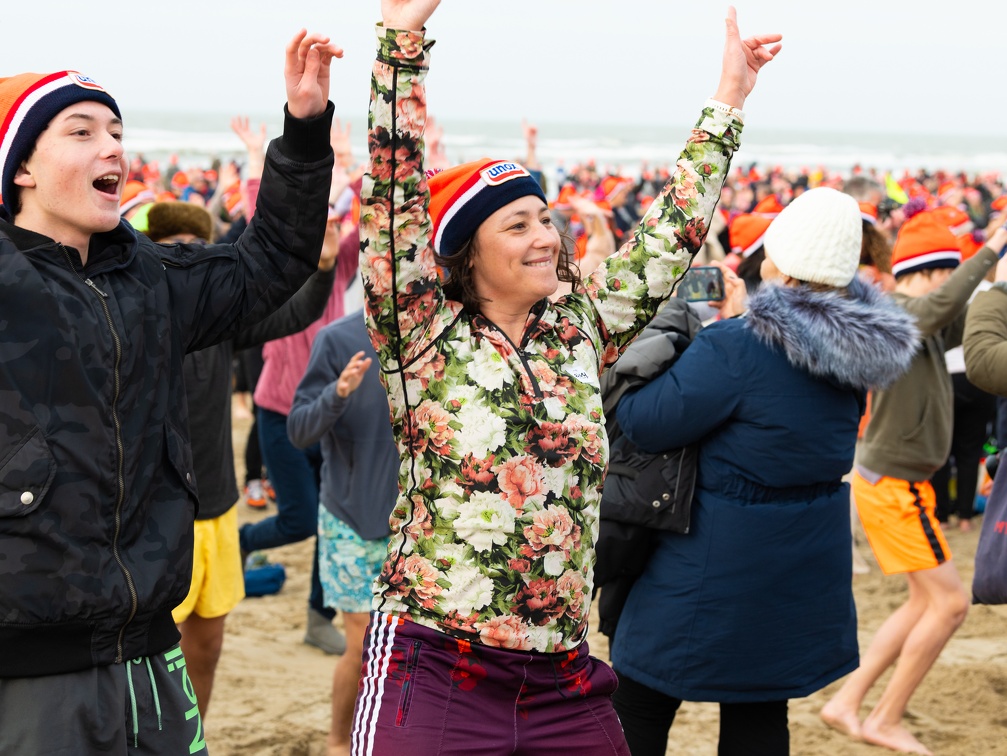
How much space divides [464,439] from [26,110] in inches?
42.6

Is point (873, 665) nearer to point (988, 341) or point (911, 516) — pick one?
point (911, 516)

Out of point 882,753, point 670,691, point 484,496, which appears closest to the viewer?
point 484,496

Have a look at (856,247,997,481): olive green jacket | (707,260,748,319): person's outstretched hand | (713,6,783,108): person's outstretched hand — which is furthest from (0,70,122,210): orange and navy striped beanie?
(856,247,997,481): olive green jacket

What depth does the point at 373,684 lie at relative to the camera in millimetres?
2539

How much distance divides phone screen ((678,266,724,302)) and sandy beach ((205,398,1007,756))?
6.68 ft

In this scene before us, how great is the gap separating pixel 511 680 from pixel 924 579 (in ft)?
9.62

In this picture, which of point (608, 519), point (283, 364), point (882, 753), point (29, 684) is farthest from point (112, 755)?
point (283, 364)

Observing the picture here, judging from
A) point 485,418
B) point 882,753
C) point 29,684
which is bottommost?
point 882,753

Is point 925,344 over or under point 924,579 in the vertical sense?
over

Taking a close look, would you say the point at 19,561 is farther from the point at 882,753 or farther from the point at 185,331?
the point at 882,753

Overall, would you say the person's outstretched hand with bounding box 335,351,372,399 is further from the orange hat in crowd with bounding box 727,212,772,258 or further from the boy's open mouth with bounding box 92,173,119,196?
the boy's open mouth with bounding box 92,173,119,196

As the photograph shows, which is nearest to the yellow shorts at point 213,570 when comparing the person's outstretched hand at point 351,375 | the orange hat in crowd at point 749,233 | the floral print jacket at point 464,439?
the person's outstretched hand at point 351,375

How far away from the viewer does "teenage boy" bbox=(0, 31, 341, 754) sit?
85.1 inches

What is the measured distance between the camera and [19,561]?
2.13 meters
